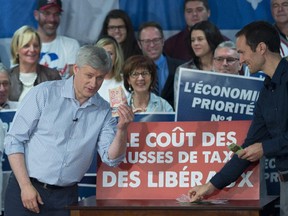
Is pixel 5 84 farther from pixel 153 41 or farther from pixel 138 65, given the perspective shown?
pixel 153 41

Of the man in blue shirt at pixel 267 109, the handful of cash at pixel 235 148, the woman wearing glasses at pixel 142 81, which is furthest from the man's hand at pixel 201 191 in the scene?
the woman wearing glasses at pixel 142 81

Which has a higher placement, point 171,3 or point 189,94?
point 171,3

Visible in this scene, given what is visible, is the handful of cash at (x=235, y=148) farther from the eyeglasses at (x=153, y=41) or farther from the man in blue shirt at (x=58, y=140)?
the eyeglasses at (x=153, y=41)

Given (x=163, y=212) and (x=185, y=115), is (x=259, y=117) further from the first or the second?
(x=185, y=115)

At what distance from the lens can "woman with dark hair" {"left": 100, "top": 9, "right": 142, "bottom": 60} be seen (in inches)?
331

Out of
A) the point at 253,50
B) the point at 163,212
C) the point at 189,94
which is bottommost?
the point at 163,212

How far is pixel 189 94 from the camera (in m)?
7.01

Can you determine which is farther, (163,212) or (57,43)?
(57,43)

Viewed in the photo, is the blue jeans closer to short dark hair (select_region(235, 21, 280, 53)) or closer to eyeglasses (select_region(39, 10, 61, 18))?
short dark hair (select_region(235, 21, 280, 53))

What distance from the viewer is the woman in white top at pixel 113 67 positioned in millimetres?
7797

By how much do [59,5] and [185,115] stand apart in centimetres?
241

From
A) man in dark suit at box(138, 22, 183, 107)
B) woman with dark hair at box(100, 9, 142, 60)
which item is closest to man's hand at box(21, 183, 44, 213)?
man in dark suit at box(138, 22, 183, 107)

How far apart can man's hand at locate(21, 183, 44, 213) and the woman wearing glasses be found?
2.15 m

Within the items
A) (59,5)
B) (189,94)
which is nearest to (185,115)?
(189,94)
